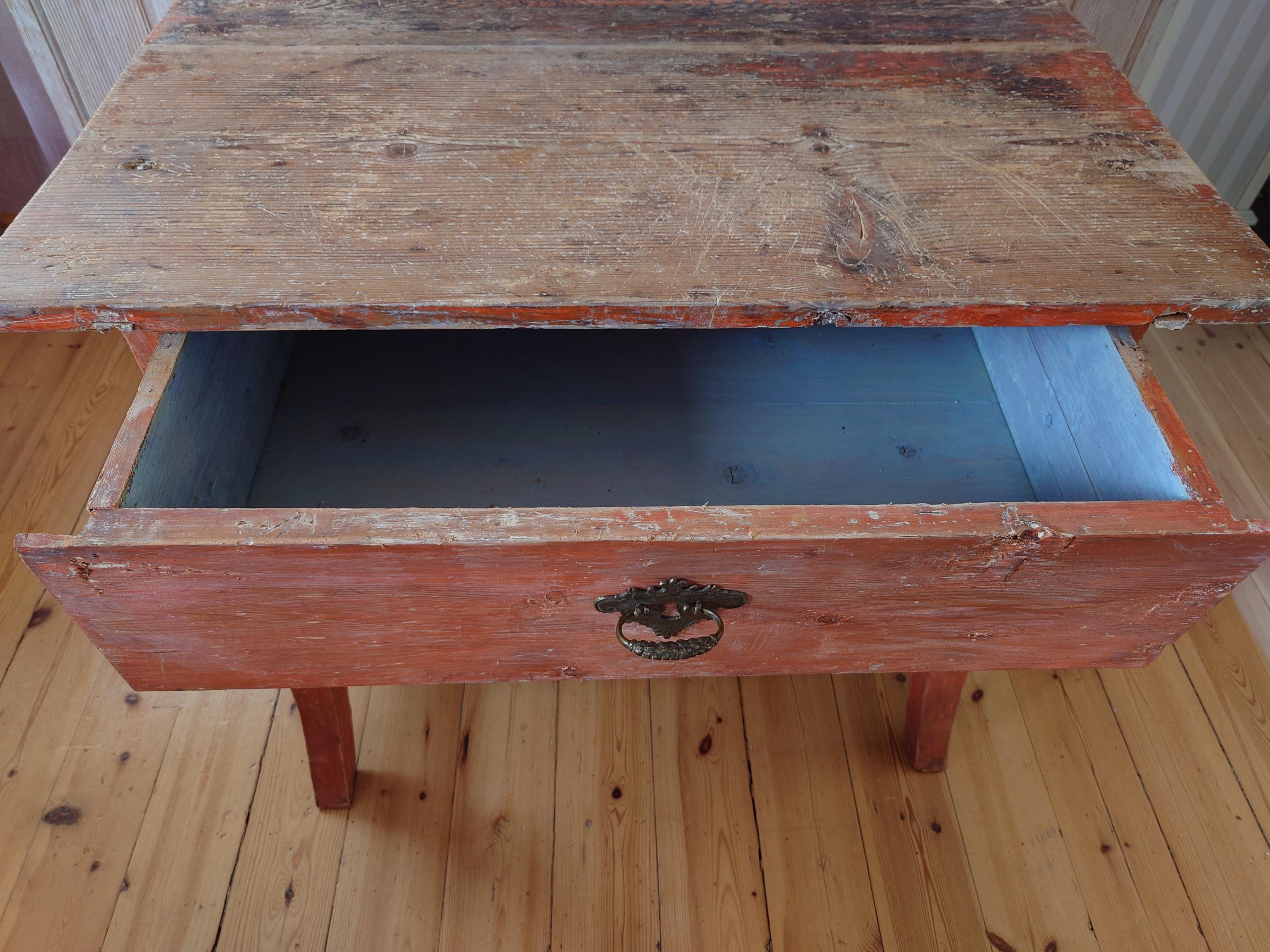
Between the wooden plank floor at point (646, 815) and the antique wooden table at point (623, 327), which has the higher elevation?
the antique wooden table at point (623, 327)

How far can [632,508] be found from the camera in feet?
1.75

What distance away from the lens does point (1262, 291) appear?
1.97 ft

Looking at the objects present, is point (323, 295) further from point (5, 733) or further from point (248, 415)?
point (5, 733)

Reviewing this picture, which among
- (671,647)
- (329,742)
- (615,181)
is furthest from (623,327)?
(329,742)

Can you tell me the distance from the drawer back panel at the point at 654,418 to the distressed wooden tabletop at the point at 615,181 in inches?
3.9

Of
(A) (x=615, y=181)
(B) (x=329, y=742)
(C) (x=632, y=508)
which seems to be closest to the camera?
(C) (x=632, y=508)

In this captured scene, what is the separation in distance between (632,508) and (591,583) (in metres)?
0.06

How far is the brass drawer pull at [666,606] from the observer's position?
56 centimetres

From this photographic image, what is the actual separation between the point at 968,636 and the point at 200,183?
644 mm

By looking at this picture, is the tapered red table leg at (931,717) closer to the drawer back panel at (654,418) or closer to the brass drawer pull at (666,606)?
the drawer back panel at (654,418)

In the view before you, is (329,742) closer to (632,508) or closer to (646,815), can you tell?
(646,815)

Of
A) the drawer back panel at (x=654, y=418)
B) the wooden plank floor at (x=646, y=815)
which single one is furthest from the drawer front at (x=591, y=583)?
the wooden plank floor at (x=646, y=815)

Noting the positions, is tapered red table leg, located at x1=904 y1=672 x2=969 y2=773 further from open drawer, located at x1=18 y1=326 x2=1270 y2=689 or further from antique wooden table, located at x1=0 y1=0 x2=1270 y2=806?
open drawer, located at x1=18 y1=326 x2=1270 y2=689

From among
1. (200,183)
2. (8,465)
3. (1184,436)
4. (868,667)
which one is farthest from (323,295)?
(8,465)
